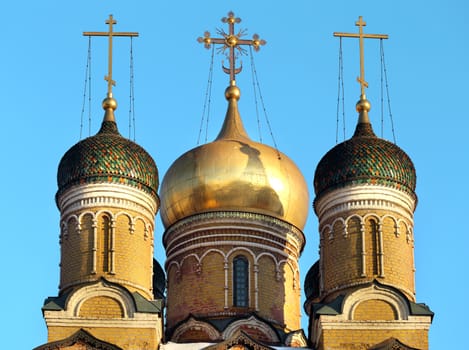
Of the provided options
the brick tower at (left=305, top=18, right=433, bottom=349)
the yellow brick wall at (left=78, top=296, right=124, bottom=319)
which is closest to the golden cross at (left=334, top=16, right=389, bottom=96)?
the brick tower at (left=305, top=18, right=433, bottom=349)

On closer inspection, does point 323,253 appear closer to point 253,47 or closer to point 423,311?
point 423,311

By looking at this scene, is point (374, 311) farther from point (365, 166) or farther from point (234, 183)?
point (234, 183)

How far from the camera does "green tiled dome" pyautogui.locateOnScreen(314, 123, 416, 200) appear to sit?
1393 inches

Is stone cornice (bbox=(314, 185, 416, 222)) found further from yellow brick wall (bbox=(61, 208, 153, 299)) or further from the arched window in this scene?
yellow brick wall (bbox=(61, 208, 153, 299))

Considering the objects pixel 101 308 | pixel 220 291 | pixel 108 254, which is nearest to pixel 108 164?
pixel 108 254

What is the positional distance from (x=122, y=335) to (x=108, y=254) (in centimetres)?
177

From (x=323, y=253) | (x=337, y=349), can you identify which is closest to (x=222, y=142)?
(x=323, y=253)

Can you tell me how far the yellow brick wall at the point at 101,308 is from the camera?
33812 millimetres

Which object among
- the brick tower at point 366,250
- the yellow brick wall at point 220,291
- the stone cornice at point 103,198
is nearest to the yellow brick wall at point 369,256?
the brick tower at point 366,250

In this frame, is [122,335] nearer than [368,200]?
Yes

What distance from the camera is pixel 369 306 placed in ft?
112

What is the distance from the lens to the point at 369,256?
34.7 m

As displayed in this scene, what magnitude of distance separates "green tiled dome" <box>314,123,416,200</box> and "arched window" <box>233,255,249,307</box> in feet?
8.32

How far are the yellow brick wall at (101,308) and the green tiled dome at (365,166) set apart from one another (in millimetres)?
4710
